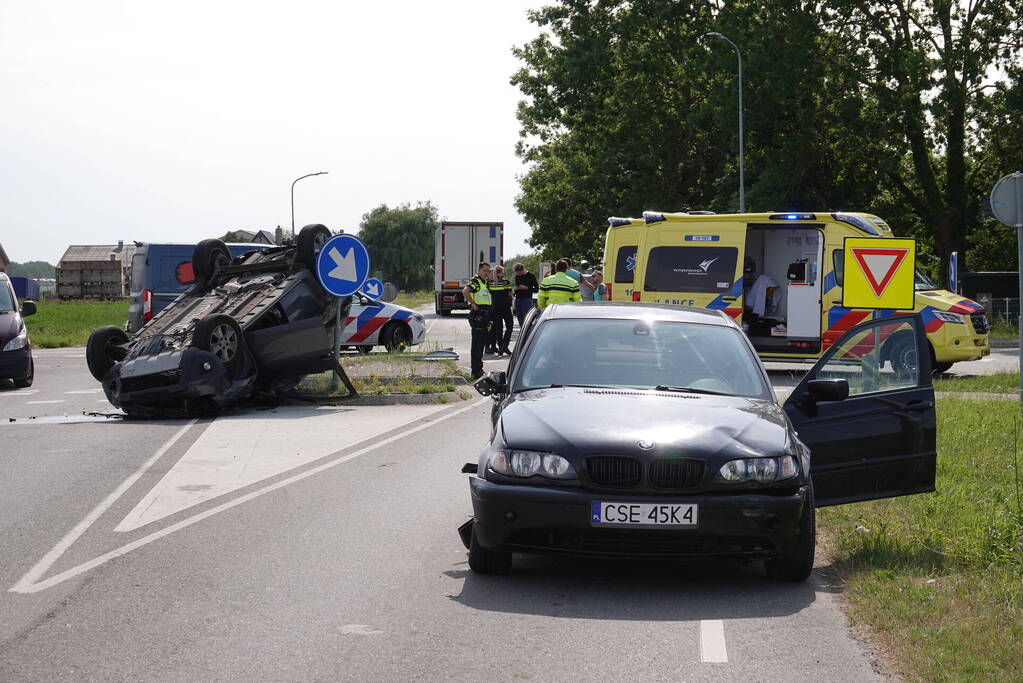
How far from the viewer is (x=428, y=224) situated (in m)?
140

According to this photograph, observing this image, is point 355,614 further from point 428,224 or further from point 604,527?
point 428,224

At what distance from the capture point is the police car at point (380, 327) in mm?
26344

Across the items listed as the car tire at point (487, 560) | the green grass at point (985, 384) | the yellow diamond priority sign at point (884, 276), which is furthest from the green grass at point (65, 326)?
the car tire at point (487, 560)

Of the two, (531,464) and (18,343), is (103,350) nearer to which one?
(18,343)

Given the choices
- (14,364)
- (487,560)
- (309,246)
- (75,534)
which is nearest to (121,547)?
(75,534)

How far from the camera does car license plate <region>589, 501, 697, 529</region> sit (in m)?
6.27

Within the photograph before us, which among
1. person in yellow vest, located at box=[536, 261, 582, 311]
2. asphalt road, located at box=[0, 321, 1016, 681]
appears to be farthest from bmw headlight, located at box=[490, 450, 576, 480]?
person in yellow vest, located at box=[536, 261, 582, 311]

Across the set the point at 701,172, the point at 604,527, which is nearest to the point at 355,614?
the point at 604,527

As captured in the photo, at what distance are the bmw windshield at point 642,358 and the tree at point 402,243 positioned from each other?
12972 centimetres

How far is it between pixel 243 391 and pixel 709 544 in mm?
9911

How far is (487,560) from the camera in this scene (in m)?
6.83

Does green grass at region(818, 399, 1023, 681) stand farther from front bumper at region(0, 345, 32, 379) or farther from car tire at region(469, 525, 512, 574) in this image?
front bumper at region(0, 345, 32, 379)

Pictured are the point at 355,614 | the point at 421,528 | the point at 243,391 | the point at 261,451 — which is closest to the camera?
→ the point at 355,614

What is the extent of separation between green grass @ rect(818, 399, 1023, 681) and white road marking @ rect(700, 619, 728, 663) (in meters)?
0.66
